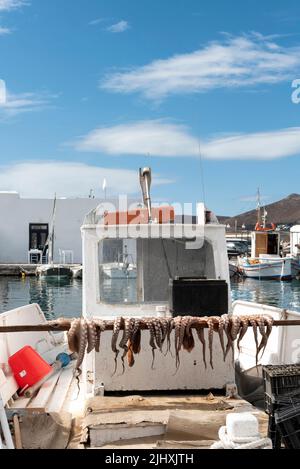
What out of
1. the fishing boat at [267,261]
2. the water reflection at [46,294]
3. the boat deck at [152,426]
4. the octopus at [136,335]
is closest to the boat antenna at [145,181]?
the octopus at [136,335]

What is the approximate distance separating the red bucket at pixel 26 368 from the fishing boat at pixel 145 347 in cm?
8

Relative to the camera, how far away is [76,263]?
218 ft

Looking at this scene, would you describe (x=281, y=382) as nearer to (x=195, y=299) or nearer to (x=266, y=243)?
(x=195, y=299)

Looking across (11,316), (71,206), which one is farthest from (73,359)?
(71,206)

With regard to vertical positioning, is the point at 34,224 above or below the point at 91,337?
above

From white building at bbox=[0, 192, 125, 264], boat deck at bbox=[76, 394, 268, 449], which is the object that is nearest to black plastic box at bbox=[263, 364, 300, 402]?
boat deck at bbox=[76, 394, 268, 449]

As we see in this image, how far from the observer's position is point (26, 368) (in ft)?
30.8

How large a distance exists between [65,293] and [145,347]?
134 ft

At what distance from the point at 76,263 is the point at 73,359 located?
5540cm

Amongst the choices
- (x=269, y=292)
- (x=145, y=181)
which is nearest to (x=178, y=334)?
(x=145, y=181)

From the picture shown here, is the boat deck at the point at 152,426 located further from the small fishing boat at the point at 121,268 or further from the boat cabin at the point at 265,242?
the boat cabin at the point at 265,242

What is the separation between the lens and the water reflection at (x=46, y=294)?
127 ft

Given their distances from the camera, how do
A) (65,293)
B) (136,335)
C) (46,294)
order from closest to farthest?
1. (136,335)
2. (46,294)
3. (65,293)

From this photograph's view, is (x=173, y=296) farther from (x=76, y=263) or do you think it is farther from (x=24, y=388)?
(x=76, y=263)
